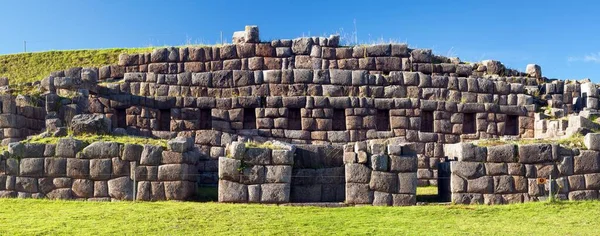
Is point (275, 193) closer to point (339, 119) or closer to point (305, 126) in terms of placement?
point (305, 126)

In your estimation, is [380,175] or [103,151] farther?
[103,151]

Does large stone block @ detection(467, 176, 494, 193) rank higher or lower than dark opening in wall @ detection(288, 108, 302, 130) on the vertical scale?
lower

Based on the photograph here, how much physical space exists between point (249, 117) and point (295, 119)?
160 cm

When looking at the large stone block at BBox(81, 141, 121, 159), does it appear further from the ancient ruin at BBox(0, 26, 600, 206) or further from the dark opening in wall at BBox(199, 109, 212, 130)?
the dark opening in wall at BBox(199, 109, 212, 130)

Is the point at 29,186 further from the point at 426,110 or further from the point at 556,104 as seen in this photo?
the point at 556,104

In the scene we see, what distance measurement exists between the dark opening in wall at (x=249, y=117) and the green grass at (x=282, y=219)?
Answer: 9.18 m

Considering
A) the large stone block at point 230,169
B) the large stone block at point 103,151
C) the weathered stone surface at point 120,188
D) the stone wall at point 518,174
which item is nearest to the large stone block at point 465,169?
the stone wall at point 518,174

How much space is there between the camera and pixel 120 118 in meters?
25.0

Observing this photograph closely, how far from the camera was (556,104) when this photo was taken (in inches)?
1021

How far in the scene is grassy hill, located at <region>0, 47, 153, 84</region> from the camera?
1350 inches

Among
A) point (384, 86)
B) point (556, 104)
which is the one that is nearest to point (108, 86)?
point (384, 86)

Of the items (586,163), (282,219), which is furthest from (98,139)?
(586,163)

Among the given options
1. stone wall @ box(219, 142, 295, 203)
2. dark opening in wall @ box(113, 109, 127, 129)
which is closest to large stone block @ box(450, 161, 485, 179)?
stone wall @ box(219, 142, 295, 203)

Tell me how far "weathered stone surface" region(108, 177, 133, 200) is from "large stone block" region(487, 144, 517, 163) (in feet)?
27.5
